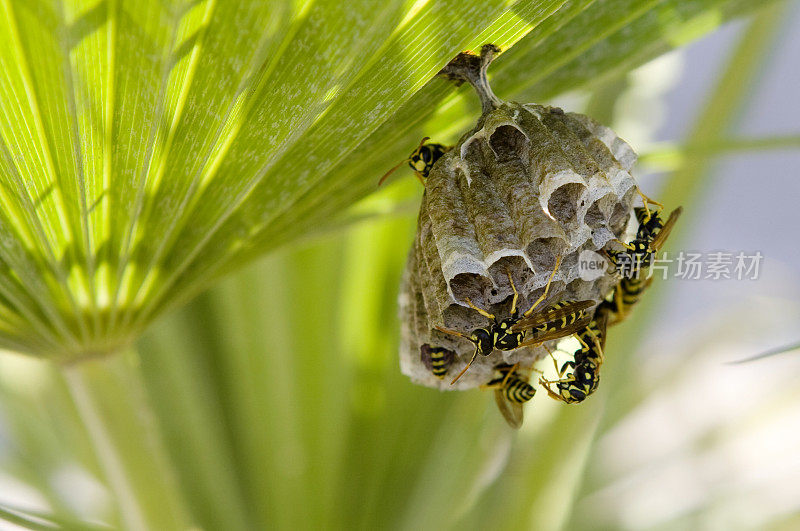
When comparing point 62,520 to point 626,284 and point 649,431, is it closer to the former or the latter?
point 626,284

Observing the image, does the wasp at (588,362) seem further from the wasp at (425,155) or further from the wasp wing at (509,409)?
the wasp at (425,155)

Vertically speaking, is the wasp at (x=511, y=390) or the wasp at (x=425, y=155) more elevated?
the wasp at (x=425, y=155)

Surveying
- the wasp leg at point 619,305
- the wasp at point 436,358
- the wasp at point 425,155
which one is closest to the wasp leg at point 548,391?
the wasp leg at point 619,305

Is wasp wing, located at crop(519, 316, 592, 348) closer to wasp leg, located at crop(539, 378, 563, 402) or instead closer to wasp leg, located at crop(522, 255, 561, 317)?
wasp leg, located at crop(522, 255, 561, 317)

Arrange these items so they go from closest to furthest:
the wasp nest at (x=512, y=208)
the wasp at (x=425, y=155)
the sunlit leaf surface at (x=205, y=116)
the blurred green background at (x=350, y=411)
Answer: the sunlit leaf surface at (x=205, y=116) → the wasp nest at (x=512, y=208) → the wasp at (x=425, y=155) → the blurred green background at (x=350, y=411)

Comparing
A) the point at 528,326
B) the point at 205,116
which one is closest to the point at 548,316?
the point at 528,326

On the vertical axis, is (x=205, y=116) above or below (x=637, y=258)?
below

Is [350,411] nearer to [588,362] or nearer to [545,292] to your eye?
[588,362]
